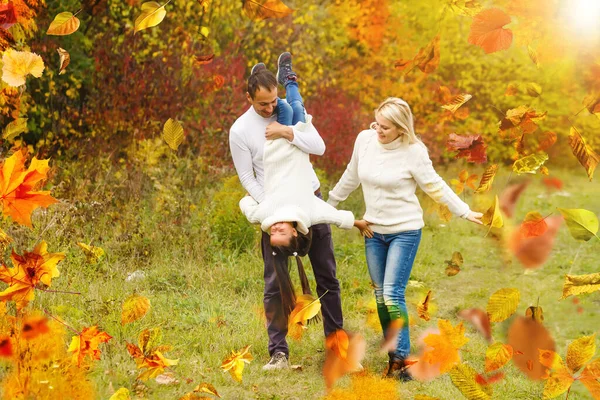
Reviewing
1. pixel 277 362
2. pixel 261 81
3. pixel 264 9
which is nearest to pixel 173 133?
pixel 261 81

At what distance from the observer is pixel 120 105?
7.96 m

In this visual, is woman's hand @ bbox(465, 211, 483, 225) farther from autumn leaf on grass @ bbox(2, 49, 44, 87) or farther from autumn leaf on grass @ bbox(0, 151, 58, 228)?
autumn leaf on grass @ bbox(2, 49, 44, 87)

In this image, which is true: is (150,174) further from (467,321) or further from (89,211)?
(467,321)

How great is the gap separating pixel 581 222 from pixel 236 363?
234 centimetres

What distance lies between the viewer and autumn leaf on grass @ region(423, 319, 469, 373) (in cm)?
464

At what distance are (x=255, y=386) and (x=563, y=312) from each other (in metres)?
3.08

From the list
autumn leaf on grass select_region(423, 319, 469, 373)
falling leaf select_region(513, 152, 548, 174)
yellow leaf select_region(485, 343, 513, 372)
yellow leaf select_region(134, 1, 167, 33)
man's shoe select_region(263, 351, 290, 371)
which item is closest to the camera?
yellow leaf select_region(134, 1, 167, 33)

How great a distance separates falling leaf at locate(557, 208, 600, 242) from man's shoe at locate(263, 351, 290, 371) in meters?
2.46

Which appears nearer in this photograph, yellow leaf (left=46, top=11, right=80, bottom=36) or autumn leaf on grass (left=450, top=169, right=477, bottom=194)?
yellow leaf (left=46, top=11, right=80, bottom=36)

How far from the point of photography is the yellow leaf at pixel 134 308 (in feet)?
15.8

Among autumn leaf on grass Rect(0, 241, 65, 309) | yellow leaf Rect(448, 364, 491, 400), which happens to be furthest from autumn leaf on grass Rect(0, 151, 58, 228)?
yellow leaf Rect(448, 364, 491, 400)

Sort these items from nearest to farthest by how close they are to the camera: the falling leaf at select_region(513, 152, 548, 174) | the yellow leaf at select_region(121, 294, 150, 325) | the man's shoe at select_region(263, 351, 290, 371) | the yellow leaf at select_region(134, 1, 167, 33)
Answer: the yellow leaf at select_region(134, 1, 167, 33) → the falling leaf at select_region(513, 152, 548, 174) → the man's shoe at select_region(263, 351, 290, 371) → the yellow leaf at select_region(121, 294, 150, 325)

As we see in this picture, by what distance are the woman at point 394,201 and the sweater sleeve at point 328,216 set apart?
0.18m

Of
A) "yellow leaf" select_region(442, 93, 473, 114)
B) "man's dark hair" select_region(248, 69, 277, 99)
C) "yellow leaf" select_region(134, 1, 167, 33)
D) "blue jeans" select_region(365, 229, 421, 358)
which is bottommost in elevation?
"blue jeans" select_region(365, 229, 421, 358)
